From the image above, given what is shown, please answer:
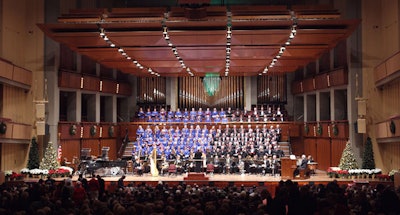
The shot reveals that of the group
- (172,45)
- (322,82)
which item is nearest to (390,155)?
(322,82)

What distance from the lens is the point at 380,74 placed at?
19.1 meters

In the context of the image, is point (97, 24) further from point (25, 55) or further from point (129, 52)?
point (25, 55)

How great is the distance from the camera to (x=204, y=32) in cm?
1614

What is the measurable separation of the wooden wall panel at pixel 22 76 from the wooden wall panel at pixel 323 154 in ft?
39.4

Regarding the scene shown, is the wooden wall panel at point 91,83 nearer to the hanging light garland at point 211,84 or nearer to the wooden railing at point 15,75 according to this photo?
the wooden railing at point 15,75

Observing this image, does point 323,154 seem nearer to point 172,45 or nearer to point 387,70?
point 387,70

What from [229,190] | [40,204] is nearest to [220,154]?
[229,190]

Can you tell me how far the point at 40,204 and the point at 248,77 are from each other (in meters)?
20.9

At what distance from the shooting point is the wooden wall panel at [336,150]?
2167 centimetres

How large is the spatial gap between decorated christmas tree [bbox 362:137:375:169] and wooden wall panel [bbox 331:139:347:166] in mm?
1999

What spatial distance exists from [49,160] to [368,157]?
11016mm

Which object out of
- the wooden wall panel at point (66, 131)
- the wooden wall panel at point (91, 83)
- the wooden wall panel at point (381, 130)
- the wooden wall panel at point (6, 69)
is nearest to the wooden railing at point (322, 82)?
the wooden wall panel at point (381, 130)

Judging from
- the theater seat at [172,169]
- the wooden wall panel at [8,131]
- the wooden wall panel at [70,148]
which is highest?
the wooden wall panel at [8,131]

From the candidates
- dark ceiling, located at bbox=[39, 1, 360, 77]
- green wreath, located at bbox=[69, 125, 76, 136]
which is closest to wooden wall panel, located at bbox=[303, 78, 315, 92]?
dark ceiling, located at bbox=[39, 1, 360, 77]
